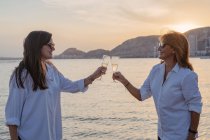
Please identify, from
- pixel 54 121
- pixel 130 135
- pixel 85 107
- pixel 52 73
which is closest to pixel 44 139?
pixel 54 121

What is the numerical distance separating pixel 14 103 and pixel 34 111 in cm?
26

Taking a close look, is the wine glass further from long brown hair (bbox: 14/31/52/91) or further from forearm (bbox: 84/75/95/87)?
long brown hair (bbox: 14/31/52/91)

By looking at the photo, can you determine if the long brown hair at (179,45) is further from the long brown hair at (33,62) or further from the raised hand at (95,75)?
the long brown hair at (33,62)

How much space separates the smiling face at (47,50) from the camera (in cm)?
482

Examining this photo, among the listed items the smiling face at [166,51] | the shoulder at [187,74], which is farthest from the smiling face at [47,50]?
the shoulder at [187,74]

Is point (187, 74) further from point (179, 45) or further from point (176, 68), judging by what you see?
point (179, 45)

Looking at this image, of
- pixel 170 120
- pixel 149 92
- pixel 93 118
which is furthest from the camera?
pixel 93 118

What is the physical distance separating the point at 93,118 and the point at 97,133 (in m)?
5.25

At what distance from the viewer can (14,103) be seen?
462 cm

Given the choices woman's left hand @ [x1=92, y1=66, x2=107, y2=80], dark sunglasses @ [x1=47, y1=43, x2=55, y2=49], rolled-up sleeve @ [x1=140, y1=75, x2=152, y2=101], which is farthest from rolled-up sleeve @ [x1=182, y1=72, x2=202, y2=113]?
dark sunglasses @ [x1=47, y1=43, x2=55, y2=49]

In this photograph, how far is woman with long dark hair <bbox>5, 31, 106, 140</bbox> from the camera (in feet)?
15.1

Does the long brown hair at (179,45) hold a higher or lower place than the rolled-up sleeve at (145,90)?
higher

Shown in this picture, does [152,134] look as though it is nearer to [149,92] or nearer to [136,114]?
[136,114]

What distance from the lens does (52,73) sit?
16.7 feet
